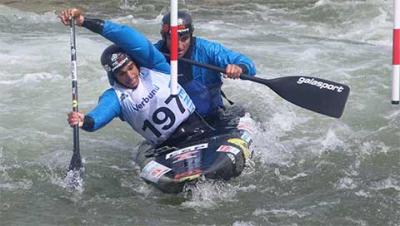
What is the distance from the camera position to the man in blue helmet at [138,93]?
193 inches

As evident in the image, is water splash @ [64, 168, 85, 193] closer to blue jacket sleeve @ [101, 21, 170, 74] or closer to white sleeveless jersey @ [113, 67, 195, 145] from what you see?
white sleeveless jersey @ [113, 67, 195, 145]

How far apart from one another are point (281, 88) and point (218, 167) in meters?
1.09

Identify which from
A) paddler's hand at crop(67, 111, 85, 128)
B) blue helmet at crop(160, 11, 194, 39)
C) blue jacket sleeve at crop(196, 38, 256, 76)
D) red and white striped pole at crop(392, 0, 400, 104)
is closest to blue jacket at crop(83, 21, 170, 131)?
paddler's hand at crop(67, 111, 85, 128)

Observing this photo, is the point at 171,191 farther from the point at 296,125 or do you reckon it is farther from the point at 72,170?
the point at 296,125

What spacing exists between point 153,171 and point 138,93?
583mm

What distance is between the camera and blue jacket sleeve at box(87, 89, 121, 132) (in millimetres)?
4848

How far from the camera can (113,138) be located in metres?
6.49

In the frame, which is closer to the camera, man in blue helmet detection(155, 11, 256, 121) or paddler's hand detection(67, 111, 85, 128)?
paddler's hand detection(67, 111, 85, 128)

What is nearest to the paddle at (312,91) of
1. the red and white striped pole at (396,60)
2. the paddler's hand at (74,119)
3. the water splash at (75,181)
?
the red and white striped pole at (396,60)

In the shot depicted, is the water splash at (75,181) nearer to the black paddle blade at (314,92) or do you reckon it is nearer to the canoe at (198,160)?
the canoe at (198,160)

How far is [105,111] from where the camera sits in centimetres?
494

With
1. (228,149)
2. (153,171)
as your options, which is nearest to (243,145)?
(228,149)

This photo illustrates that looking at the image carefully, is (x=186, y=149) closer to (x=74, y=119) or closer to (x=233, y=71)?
(x=233, y=71)

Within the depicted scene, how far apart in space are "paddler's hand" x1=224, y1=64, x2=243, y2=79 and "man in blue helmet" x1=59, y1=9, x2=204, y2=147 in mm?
362
